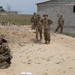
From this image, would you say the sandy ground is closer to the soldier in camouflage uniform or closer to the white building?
the soldier in camouflage uniform

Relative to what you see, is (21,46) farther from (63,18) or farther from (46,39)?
(63,18)

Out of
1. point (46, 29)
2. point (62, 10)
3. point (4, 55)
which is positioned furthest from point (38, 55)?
point (62, 10)

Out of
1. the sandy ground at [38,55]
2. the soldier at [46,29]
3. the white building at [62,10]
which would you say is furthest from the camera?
the white building at [62,10]

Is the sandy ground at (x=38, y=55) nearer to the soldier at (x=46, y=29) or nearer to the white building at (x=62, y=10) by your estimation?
the soldier at (x=46, y=29)

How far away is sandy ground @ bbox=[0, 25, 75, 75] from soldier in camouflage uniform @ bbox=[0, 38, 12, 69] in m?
0.23

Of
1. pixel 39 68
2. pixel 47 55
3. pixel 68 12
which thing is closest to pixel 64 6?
pixel 68 12

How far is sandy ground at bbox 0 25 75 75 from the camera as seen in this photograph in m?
12.8

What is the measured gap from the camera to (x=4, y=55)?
1317cm

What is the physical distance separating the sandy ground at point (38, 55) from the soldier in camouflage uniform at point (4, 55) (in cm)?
23

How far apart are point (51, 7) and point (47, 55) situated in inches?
522

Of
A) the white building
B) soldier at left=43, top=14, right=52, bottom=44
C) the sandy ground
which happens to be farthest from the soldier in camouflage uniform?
the white building

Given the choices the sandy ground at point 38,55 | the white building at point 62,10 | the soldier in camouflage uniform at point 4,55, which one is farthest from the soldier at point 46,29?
the white building at point 62,10

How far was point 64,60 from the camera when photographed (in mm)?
14531

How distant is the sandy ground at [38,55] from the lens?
12781mm
